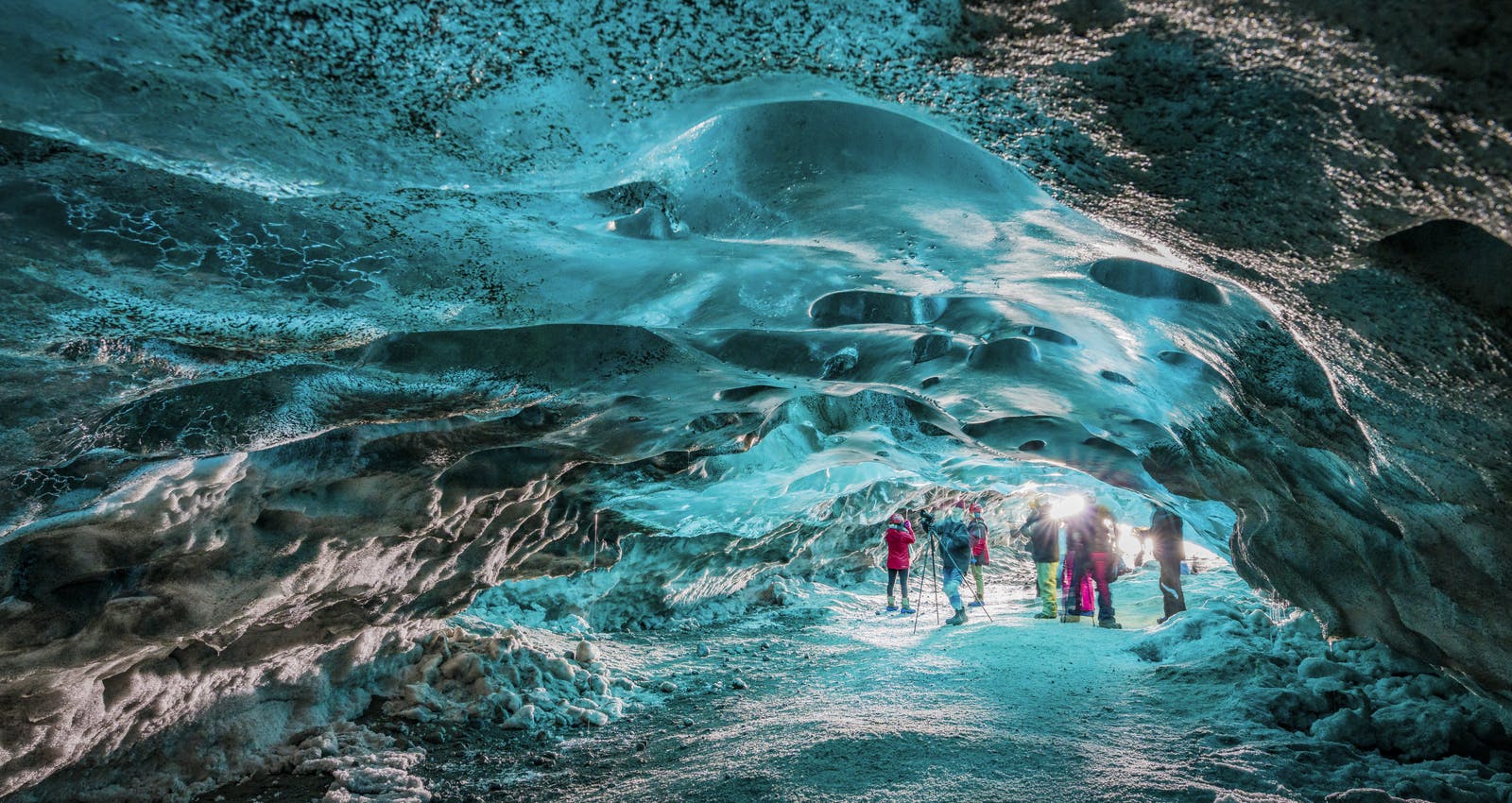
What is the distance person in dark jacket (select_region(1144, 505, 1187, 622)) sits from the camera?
10727 mm

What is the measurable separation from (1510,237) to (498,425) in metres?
4.96

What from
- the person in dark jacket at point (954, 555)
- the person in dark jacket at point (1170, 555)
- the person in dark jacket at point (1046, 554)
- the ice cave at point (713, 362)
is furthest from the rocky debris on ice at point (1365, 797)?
the person in dark jacket at point (954, 555)

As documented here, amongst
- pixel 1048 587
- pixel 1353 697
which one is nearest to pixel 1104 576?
pixel 1048 587

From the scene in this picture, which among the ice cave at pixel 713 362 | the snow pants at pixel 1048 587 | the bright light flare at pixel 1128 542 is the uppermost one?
the ice cave at pixel 713 362

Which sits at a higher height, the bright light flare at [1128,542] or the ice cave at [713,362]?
the ice cave at [713,362]

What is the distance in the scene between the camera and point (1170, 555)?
1075 cm

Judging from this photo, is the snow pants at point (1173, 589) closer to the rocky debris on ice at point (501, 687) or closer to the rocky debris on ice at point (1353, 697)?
the rocky debris on ice at point (1353, 697)

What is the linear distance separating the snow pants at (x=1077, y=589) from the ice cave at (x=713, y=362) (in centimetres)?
207

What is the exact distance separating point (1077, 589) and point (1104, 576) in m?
0.96

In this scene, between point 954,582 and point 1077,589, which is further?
point 954,582

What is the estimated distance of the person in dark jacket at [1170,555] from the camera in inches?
422

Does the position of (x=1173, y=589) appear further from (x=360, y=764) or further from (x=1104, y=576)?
(x=360, y=764)

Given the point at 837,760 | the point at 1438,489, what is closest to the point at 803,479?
the point at 837,760

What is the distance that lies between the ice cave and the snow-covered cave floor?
58 millimetres
